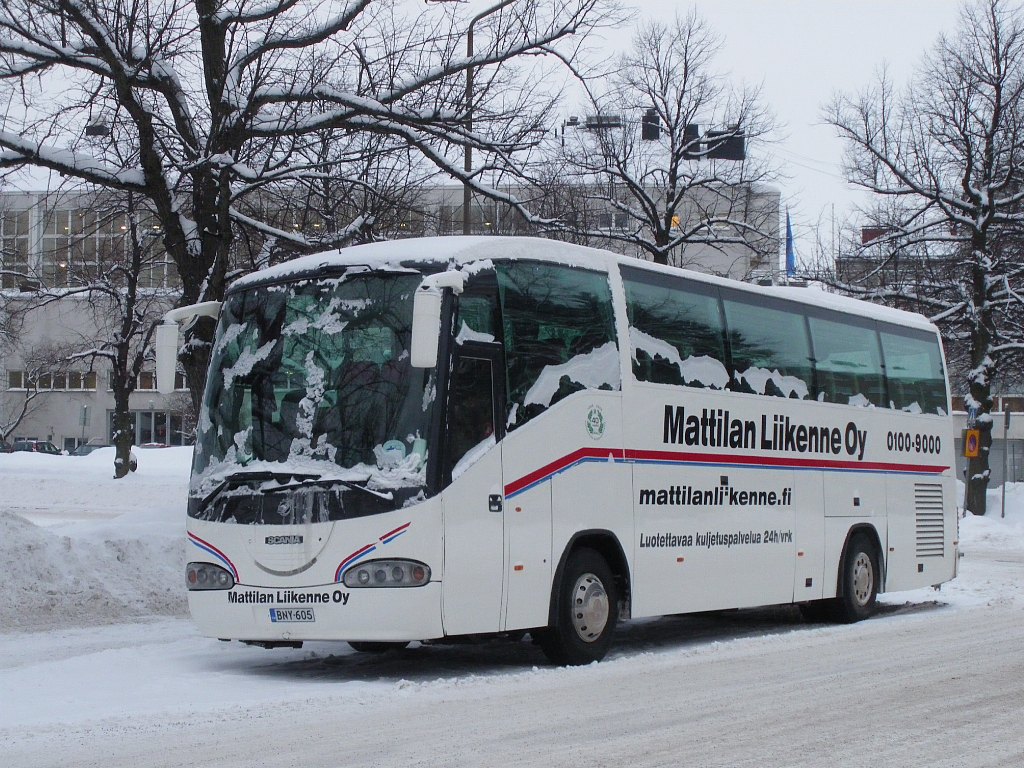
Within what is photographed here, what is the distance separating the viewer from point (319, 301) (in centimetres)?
1087

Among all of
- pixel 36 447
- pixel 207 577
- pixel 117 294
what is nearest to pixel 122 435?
pixel 117 294

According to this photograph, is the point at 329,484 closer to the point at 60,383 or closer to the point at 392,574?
the point at 392,574

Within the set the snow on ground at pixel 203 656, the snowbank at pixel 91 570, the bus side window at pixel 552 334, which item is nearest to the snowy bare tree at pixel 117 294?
the snowbank at pixel 91 570

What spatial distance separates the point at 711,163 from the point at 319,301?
898 inches

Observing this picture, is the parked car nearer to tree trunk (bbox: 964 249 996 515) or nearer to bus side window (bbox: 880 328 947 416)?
tree trunk (bbox: 964 249 996 515)

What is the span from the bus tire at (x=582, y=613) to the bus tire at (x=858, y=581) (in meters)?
4.52

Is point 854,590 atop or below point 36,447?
below

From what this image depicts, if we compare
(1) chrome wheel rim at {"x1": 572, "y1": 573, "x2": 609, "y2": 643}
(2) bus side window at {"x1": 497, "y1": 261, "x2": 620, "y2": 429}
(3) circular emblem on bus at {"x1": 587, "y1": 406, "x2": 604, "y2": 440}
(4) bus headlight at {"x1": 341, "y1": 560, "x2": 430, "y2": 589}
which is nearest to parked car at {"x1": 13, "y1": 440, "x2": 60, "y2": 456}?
(2) bus side window at {"x1": 497, "y1": 261, "x2": 620, "y2": 429}

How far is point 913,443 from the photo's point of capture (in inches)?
663

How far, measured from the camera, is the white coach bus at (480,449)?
10.1m

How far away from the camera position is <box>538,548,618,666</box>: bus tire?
1110cm

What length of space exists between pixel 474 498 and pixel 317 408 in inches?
53.1

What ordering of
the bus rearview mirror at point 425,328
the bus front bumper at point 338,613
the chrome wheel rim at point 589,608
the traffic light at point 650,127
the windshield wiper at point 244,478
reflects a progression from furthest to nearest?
the traffic light at point 650,127
the chrome wheel rim at point 589,608
the windshield wiper at point 244,478
the bus front bumper at point 338,613
the bus rearview mirror at point 425,328

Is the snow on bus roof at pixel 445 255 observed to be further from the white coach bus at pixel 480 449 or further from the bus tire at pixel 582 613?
the bus tire at pixel 582 613
